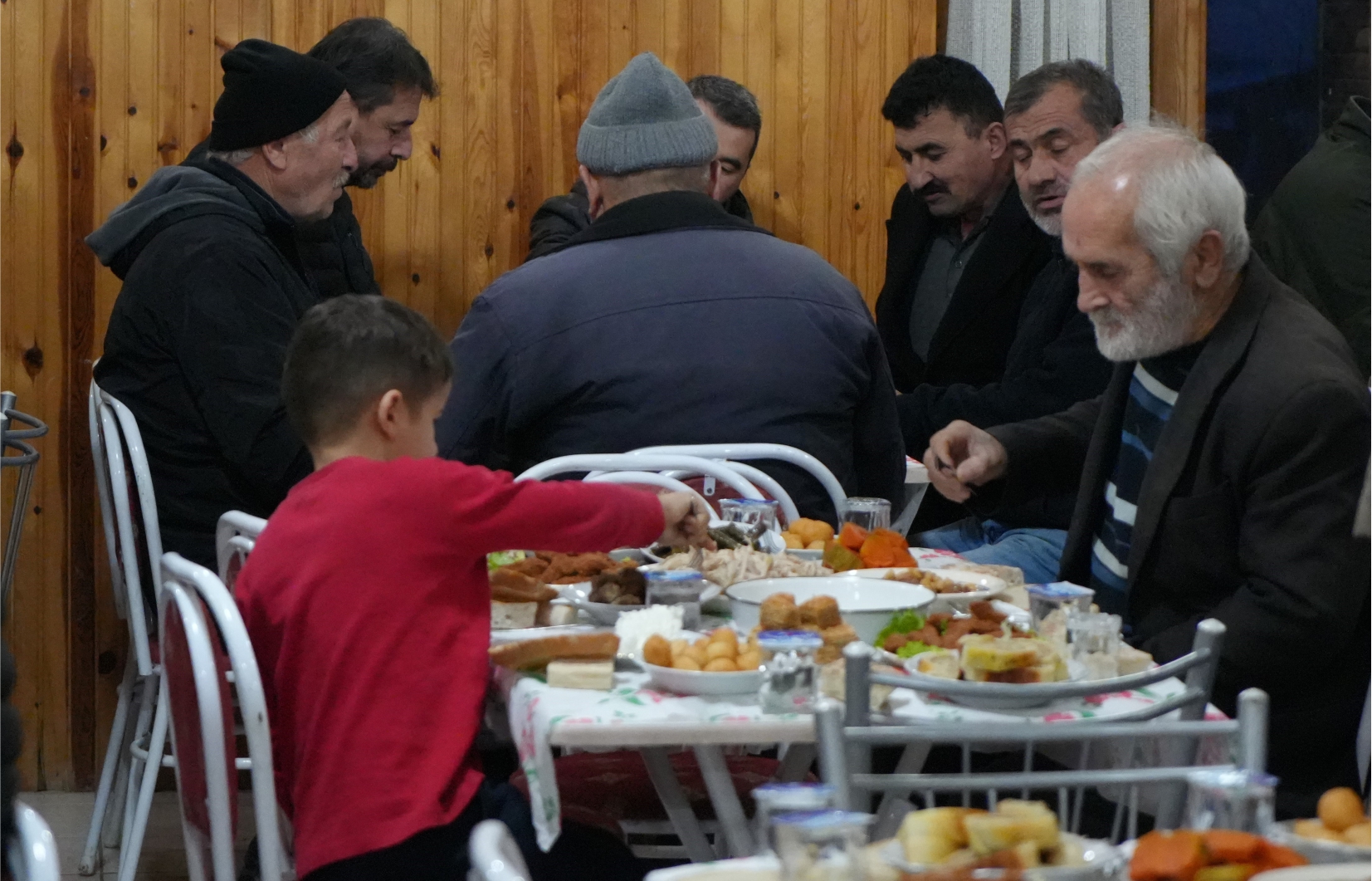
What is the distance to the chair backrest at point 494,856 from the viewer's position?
3.48 ft

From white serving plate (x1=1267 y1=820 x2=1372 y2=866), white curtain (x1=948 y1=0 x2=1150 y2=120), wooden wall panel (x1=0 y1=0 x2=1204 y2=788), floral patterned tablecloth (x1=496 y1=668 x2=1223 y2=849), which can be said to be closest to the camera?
white serving plate (x1=1267 y1=820 x2=1372 y2=866)

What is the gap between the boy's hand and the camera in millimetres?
2150

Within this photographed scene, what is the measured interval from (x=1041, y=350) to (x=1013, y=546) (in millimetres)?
543

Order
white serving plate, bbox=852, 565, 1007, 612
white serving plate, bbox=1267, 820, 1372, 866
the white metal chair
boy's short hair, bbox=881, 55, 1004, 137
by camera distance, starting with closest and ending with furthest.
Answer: white serving plate, bbox=1267, 820, 1372, 866 < white serving plate, bbox=852, 565, 1007, 612 < the white metal chair < boy's short hair, bbox=881, 55, 1004, 137

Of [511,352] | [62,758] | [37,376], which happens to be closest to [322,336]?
[511,352]

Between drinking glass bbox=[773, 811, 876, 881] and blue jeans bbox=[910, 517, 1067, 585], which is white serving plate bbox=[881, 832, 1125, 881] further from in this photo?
blue jeans bbox=[910, 517, 1067, 585]

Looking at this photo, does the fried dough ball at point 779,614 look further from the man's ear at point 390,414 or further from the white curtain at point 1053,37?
the white curtain at point 1053,37

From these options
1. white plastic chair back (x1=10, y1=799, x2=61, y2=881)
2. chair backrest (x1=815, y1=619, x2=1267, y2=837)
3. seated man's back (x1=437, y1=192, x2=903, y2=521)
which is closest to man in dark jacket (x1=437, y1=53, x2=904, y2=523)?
seated man's back (x1=437, y1=192, x2=903, y2=521)

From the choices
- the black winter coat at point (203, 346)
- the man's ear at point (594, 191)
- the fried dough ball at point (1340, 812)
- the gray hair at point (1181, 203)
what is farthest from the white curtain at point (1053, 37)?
the fried dough ball at point (1340, 812)

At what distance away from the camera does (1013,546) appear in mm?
3230

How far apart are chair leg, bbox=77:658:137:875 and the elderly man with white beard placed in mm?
2046

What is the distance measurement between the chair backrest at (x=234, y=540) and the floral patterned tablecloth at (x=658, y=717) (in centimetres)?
73

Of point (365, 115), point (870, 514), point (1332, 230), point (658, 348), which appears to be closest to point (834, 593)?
point (870, 514)

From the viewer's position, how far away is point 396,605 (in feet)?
6.11
